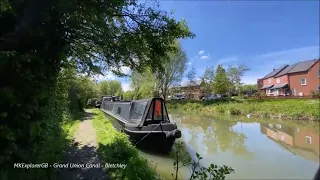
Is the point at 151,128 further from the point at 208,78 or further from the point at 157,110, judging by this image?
the point at 208,78

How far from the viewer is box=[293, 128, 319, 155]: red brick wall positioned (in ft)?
37.6

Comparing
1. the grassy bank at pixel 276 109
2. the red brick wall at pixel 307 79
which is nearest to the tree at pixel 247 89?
the red brick wall at pixel 307 79

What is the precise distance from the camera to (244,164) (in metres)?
8.66

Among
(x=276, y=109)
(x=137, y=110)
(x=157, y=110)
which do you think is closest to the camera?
(x=157, y=110)

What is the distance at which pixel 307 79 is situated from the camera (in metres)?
35.8

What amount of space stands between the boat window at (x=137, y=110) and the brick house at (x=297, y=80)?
28.8m

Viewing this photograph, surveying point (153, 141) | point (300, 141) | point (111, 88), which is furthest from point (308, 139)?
point (111, 88)

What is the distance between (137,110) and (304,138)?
9541mm

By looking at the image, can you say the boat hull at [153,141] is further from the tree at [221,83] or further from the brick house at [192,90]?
the brick house at [192,90]

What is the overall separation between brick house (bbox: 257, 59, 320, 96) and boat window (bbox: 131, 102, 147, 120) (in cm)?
2881

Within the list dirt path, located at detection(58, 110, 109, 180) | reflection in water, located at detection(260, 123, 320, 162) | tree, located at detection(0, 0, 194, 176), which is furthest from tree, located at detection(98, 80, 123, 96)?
tree, located at detection(0, 0, 194, 176)

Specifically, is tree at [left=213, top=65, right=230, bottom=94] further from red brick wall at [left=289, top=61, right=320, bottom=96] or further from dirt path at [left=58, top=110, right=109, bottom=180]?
dirt path at [left=58, top=110, right=109, bottom=180]

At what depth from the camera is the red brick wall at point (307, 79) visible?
34094mm

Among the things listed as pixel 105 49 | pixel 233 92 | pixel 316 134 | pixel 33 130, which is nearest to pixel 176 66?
A: pixel 233 92
